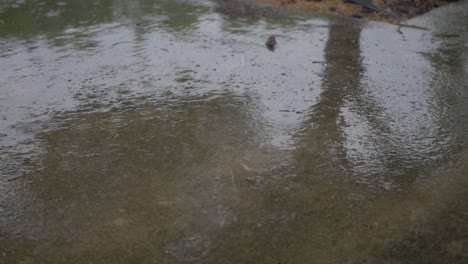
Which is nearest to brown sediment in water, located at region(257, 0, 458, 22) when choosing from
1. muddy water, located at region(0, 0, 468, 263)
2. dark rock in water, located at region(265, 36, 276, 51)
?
muddy water, located at region(0, 0, 468, 263)

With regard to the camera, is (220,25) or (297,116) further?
(220,25)

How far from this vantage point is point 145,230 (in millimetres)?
2795

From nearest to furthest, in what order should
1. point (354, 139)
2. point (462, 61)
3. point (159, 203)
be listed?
point (159, 203) → point (354, 139) → point (462, 61)

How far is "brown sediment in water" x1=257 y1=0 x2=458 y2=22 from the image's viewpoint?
8.39 meters

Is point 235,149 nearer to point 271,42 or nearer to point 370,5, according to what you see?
point 271,42

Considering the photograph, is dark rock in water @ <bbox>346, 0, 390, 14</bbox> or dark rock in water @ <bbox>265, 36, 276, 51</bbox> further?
dark rock in water @ <bbox>346, 0, 390, 14</bbox>

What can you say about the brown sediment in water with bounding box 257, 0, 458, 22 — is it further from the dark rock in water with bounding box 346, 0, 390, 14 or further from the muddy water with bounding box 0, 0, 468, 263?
the muddy water with bounding box 0, 0, 468, 263

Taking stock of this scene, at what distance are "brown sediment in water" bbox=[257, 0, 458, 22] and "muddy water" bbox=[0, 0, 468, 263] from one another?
151 centimetres

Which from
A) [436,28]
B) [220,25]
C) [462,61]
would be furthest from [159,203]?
[436,28]

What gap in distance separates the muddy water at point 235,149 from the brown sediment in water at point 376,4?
151 centimetres

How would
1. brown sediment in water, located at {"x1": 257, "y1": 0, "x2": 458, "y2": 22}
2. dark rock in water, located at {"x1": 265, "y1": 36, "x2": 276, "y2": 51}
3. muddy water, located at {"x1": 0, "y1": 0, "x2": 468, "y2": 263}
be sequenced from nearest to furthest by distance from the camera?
muddy water, located at {"x1": 0, "y1": 0, "x2": 468, "y2": 263} → dark rock in water, located at {"x1": 265, "y1": 36, "x2": 276, "y2": 51} → brown sediment in water, located at {"x1": 257, "y1": 0, "x2": 458, "y2": 22}

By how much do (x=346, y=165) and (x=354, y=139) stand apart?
18.7 inches

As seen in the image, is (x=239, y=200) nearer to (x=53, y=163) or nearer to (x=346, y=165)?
(x=346, y=165)

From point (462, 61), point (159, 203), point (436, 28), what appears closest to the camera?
point (159, 203)
